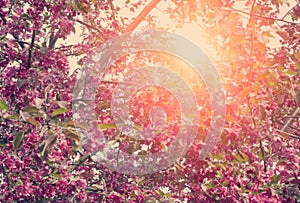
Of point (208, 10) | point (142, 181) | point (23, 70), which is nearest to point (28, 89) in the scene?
point (23, 70)

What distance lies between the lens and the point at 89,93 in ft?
15.0

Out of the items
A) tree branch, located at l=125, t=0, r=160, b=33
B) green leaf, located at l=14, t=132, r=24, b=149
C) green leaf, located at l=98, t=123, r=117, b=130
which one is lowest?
green leaf, located at l=14, t=132, r=24, b=149

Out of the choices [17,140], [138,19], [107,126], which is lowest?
[17,140]

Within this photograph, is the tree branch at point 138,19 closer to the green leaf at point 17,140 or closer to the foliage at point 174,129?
the foliage at point 174,129

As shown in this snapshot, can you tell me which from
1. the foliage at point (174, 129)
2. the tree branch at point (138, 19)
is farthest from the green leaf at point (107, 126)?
the tree branch at point (138, 19)

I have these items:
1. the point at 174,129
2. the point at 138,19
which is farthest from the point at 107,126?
the point at 138,19

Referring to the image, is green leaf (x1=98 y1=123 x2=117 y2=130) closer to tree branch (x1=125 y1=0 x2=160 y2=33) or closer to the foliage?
the foliage

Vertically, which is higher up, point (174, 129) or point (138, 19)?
point (138, 19)

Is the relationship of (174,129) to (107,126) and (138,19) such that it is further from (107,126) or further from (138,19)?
(138,19)

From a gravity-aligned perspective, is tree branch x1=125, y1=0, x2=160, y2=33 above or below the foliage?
above

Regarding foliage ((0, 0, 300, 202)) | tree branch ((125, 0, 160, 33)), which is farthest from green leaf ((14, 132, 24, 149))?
tree branch ((125, 0, 160, 33))

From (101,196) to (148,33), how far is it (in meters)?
2.62

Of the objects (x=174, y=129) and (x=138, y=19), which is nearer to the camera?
(x=174, y=129)

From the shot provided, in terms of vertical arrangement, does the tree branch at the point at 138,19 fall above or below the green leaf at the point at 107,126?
above
